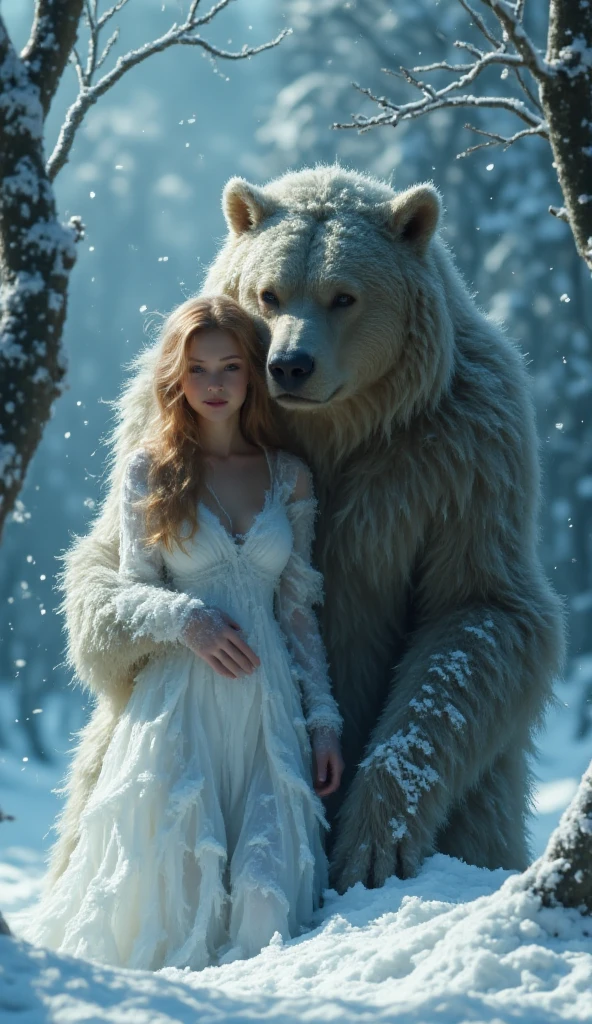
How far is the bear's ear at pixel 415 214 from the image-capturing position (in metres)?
3.12

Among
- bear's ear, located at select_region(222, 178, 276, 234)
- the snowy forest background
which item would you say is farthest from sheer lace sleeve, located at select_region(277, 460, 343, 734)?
the snowy forest background

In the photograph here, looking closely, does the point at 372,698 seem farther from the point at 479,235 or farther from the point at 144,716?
the point at 479,235

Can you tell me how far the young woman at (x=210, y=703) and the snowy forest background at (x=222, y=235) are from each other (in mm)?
7759

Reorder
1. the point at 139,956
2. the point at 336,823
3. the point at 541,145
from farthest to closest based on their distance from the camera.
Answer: the point at 541,145 → the point at 336,823 → the point at 139,956

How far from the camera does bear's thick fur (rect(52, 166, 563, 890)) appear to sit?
118 inches

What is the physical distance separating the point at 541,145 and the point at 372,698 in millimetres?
11658

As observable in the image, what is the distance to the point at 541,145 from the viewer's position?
13875 mm

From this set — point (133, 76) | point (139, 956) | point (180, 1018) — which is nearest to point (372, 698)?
point (139, 956)

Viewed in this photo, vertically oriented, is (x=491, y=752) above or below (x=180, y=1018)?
above

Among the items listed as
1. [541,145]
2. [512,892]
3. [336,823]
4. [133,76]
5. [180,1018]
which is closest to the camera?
[180,1018]

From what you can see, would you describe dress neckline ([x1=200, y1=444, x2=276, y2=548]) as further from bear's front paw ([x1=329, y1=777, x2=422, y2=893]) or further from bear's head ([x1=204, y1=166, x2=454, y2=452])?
bear's front paw ([x1=329, y1=777, x2=422, y2=893])

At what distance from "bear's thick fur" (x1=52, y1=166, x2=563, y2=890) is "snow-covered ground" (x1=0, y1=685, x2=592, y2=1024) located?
561 mm

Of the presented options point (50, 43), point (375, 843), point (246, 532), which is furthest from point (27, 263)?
point (375, 843)

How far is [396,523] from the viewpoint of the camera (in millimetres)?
3145
